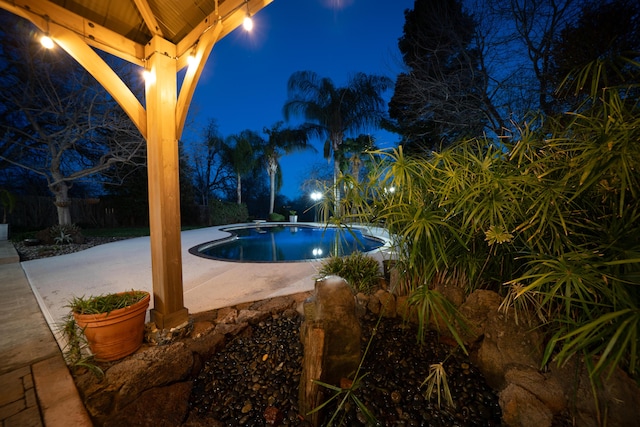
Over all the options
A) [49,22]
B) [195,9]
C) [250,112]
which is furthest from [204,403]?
[250,112]

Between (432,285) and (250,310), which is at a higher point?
(432,285)

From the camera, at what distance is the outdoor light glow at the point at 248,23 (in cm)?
187

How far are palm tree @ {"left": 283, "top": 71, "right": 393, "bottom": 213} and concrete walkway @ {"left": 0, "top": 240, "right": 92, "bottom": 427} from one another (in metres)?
11.1

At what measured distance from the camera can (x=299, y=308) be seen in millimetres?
2355

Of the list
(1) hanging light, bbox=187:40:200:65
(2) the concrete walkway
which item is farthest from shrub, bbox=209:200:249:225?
(1) hanging light, bbox=187:40:200:65

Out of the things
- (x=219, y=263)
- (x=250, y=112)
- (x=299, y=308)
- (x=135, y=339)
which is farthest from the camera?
(x=250, y=112)

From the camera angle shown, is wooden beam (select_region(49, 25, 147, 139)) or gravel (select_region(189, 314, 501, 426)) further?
wooden beam (select_region(49, 25, 147, 139))

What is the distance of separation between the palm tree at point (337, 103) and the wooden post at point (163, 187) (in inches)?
412

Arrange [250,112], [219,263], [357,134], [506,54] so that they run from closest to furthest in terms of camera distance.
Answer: [219,263], [506,54], [357,134], [250,112]

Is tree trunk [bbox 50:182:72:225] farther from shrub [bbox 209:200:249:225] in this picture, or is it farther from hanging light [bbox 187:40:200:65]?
hanging light [bbox 187:40:200:65]

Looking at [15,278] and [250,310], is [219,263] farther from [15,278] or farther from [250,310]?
[15,278]

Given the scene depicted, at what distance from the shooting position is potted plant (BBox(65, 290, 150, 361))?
170 centimetres

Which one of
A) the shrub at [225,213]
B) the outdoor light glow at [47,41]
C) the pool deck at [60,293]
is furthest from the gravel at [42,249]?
the shrub at [225,213]

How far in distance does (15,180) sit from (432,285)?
1881 centimetres
